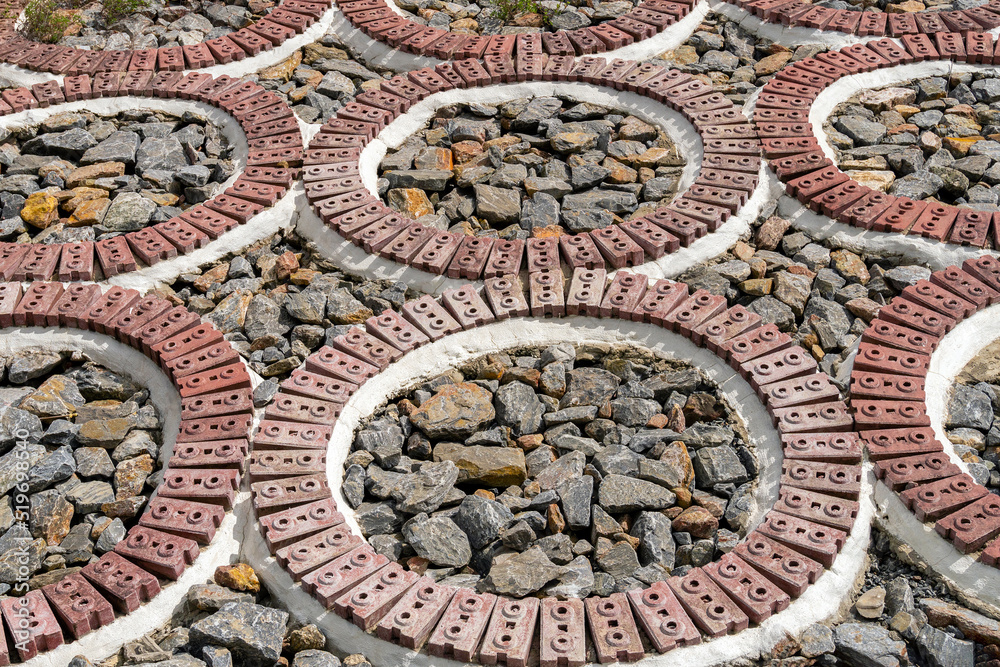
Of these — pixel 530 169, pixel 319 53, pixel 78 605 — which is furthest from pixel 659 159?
pixel 78 605

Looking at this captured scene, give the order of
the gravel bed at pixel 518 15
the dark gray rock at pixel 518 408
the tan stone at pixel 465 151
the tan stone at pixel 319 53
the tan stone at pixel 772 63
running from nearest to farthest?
1. the dark gray rock at pixel 518 408
2. the tan stone at pixel 465 151
3. the tan stone at pixel 772 63
4. the tan stone at pixel 319 53
5. the gravel bed at pixel 518 15

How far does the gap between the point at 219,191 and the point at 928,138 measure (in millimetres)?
4493

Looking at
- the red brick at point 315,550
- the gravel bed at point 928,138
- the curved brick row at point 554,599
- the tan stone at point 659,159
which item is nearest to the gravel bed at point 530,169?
the tan stone at point 659,159

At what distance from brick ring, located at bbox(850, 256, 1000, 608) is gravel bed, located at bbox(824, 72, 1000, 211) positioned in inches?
33.8

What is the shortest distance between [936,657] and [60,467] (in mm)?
3685

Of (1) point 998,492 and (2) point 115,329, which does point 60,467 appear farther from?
(1) point 998,492

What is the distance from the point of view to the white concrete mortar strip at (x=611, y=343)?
12.1 feet

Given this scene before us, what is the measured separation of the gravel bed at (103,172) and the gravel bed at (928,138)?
4.05m

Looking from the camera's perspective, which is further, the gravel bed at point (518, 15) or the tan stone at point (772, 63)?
the gravel bed at point (518, 15)

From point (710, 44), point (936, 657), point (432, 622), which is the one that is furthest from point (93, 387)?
point (710, 44)

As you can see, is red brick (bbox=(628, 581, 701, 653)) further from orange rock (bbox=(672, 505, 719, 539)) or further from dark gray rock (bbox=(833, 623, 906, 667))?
dark gray rock (bbox=(833, 623, 906, 667))

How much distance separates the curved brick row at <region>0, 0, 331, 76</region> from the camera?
7.58 m

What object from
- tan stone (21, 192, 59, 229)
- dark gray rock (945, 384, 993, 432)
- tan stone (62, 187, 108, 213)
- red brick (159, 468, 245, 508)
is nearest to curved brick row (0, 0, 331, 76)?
tan stone (62, 187, 108, 213)

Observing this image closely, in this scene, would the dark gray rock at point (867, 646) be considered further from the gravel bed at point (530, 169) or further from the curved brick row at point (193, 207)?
the curved brick row at point (193, 207)
